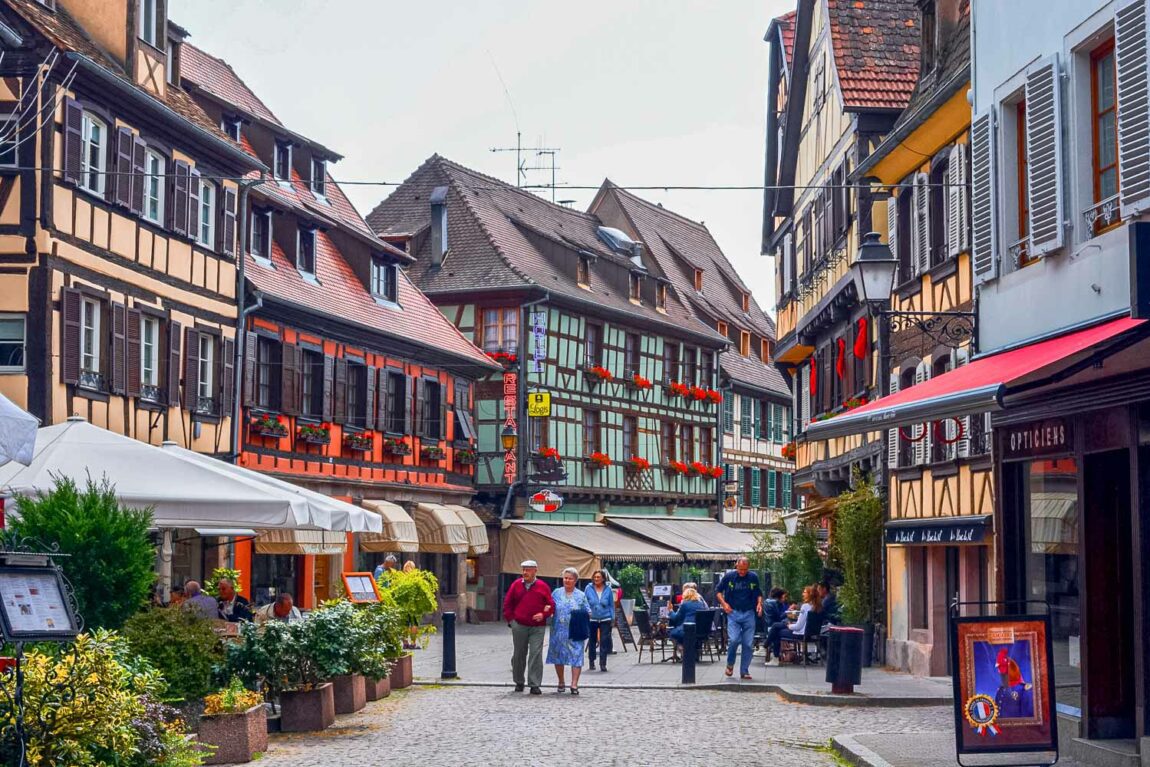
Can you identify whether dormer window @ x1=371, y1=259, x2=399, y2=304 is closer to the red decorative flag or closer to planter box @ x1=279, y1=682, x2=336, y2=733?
the red decorative flag

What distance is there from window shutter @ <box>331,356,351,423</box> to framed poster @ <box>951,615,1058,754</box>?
89.4 ft

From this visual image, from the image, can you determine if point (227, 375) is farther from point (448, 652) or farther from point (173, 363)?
point (448, 652)

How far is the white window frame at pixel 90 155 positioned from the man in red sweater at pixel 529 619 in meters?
8.49

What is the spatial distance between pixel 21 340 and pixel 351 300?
14989 mm

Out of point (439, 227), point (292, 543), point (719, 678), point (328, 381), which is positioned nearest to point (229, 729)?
point (719, 678)

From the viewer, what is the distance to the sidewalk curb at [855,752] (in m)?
13.4

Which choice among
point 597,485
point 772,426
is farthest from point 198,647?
point 772,426

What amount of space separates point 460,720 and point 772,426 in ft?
167

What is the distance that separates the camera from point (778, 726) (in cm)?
1761

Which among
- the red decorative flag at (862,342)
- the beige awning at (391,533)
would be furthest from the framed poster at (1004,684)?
the beige awning at (391,533)

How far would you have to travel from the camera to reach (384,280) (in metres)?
42.8

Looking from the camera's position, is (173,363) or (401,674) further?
(173,363)

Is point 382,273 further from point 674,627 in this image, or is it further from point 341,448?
point 674,627

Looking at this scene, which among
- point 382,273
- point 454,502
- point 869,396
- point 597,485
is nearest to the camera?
point 869,396
